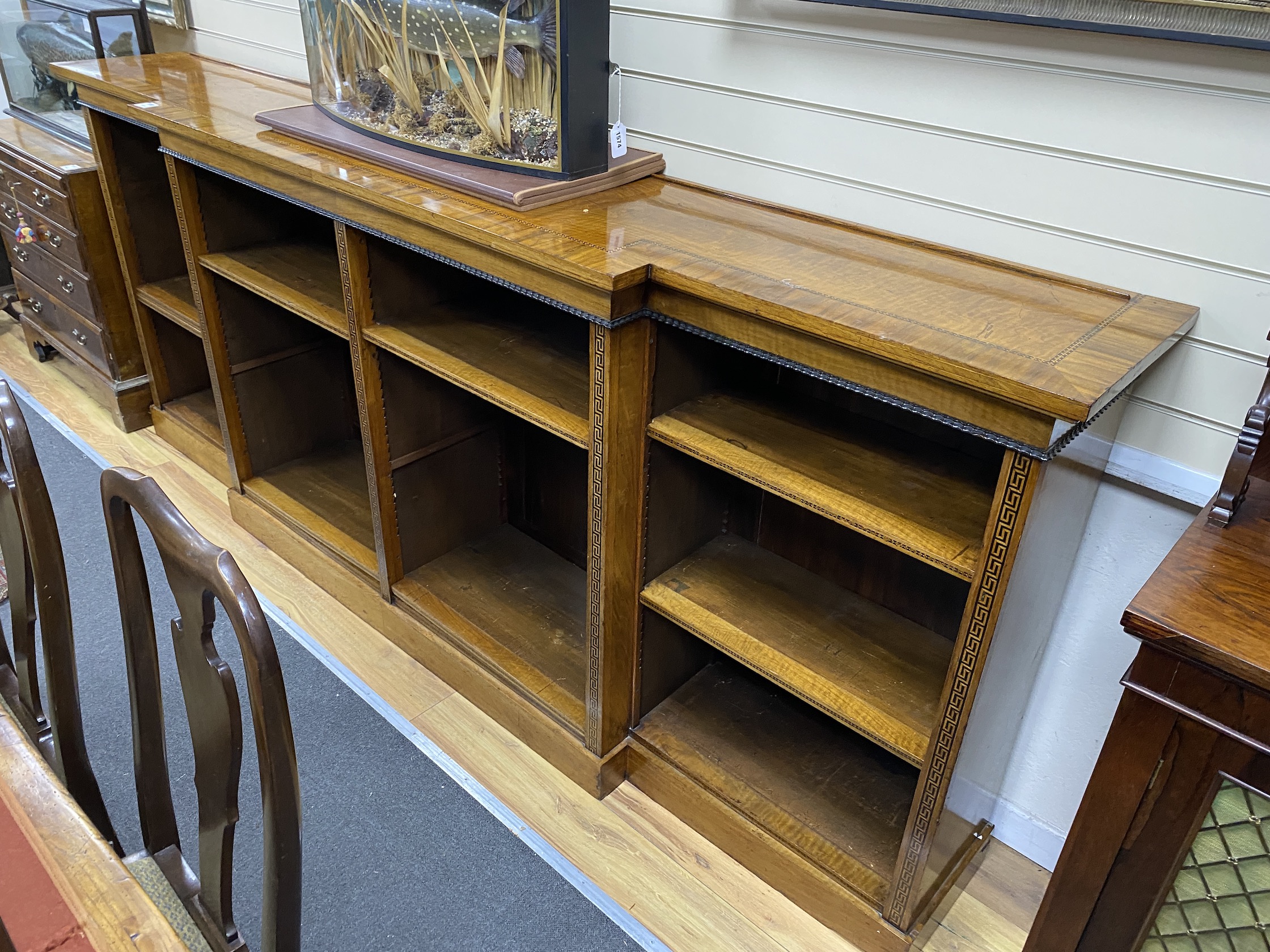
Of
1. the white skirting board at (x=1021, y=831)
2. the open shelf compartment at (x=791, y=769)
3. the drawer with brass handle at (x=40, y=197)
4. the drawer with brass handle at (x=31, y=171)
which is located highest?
the drawer with brass handle at (x=31, y=171)

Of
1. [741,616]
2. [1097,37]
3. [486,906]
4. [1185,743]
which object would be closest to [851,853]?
[741,616]

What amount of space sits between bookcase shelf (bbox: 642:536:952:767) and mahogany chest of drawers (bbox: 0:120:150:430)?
209 cm

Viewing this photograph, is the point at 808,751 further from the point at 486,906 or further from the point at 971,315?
the point at 971,315

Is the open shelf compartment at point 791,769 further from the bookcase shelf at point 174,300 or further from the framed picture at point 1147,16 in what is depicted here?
the bookcase shelf at point 174,300

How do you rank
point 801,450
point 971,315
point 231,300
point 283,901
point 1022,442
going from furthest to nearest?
point 231,300 → point 801,450 → point 971,315 → point 1022,442 → point 283,901

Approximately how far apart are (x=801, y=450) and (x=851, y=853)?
0.71 metres

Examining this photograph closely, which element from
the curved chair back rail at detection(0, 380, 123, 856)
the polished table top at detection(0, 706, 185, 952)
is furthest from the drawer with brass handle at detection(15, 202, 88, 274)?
the polished table top at detection(0, 706, 185, 952)

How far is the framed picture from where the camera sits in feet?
3.53

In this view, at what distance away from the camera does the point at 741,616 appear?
158cm

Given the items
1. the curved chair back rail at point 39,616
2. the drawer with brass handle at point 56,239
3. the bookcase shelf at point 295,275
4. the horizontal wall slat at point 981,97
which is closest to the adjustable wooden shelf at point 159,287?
the drawer with brass handle at point 56,239

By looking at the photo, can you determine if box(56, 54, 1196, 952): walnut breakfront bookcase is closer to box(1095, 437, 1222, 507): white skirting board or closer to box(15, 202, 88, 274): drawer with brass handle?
box(1095, 437, 1222, 507): white skirting board

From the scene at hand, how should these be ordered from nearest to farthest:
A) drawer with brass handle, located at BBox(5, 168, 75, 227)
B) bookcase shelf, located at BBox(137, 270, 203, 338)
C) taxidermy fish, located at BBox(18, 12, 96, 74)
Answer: bookcase shelf, located at BBox(137, 270, 203, 338), drawer with brass handle, located at BBox(5, 168, 75, 227), taxidermy fish, located at BBox(18, 12, 96, 74)

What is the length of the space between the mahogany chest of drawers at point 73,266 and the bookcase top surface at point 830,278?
1.10 metres

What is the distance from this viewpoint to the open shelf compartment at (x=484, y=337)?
5.33 ft
